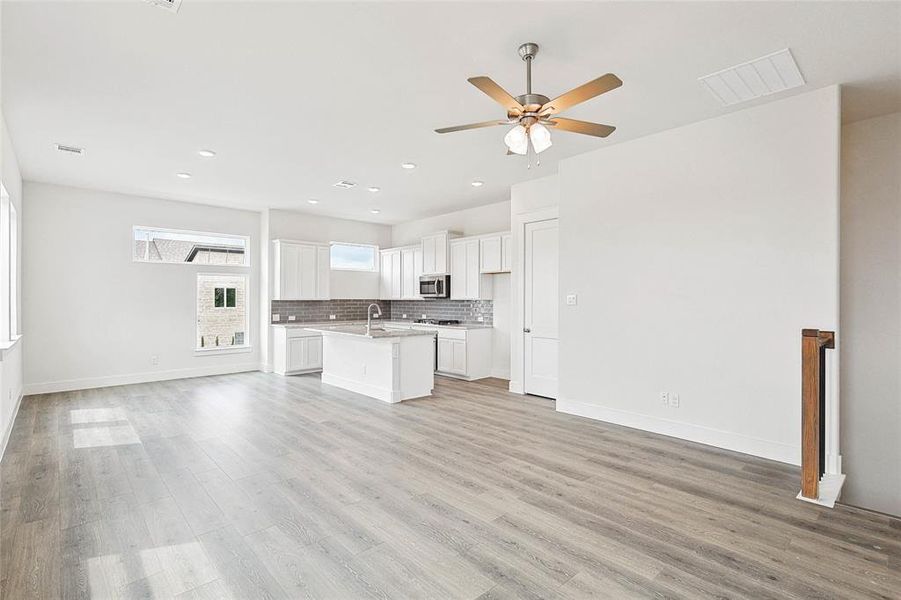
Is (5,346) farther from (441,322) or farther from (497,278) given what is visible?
(497,278)

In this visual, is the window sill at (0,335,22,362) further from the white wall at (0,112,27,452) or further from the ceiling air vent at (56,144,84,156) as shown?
the ceiling air vent at (56,144,84,156)

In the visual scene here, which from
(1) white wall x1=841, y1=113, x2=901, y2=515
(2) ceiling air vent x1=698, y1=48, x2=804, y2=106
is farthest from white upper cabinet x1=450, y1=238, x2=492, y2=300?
(1) white wall x1=841, y1=113, x2=901, y2=515

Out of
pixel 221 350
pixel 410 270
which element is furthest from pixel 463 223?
pixel 221 350

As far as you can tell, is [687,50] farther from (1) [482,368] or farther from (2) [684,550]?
(1) [482,368]

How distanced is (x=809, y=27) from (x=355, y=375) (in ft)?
19.1

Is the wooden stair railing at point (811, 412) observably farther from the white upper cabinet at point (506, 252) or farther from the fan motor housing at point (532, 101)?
the white upper cabinet at point (506, 252)

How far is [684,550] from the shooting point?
93.3 inches

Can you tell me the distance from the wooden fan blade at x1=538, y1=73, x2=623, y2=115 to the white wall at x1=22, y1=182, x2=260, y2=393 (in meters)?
6.83

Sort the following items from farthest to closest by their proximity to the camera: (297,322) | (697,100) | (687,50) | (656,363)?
(297,322) → (656,363) → (697,100) → (687,50)

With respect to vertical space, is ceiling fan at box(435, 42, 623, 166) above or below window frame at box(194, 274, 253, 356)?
above

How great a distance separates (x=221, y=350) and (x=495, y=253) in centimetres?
504

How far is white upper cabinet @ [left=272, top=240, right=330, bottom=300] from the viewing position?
786cm

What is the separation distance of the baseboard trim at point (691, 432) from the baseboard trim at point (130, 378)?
5803mm

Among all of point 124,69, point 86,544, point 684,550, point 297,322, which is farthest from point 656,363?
point 297,322
